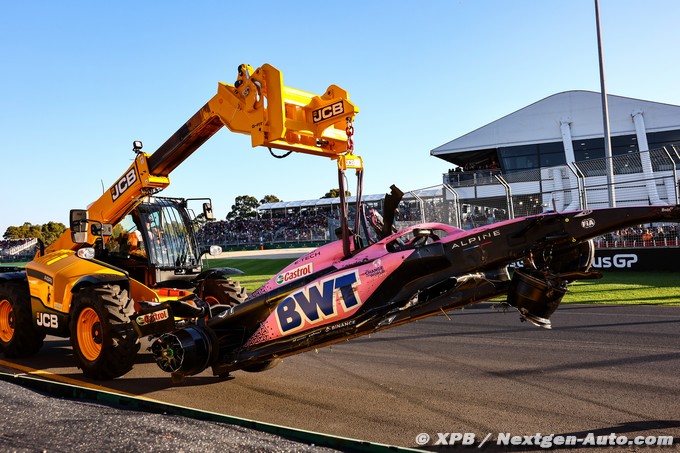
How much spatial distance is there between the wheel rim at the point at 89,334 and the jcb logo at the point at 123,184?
175cm

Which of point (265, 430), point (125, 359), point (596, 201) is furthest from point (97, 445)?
point (596, 201)

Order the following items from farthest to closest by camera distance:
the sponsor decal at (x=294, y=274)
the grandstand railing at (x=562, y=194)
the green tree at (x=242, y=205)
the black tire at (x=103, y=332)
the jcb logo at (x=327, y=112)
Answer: the green tree at (x=242, y=205), the grandstand railing at (x=562, y=194), the black tire at (x=103, y=332), the jcb logo at (x=327, y=112), the sponsor decal at (x=294, y=274)

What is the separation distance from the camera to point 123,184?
281 inches

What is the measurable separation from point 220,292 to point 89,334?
66.4 inches

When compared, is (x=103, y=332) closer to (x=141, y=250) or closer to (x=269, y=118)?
(x=141, y=250)

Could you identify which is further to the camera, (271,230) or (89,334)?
(271,230)

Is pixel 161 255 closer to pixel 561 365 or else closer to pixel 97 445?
pixel 97 445

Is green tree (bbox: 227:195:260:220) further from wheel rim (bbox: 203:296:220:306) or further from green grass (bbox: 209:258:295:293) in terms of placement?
wheel rim (bbox: 203:296:220:306)

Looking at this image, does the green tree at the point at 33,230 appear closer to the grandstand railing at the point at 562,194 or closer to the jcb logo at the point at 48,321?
the grandstand railing at the point at 562,194

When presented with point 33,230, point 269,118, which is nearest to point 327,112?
point 269,118

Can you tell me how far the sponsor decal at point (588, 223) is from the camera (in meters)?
3.94

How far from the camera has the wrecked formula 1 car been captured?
402cm

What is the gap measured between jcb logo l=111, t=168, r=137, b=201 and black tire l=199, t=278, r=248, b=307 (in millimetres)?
1648

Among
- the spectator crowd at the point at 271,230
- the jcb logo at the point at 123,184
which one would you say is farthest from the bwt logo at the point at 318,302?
the spectator crowd at the point at 271,230
